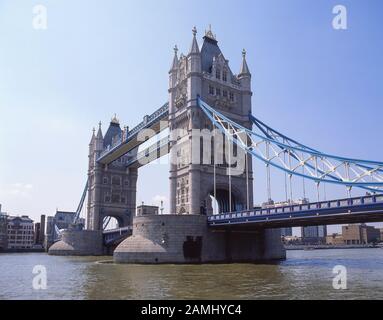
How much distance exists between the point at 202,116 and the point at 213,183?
29.6ft

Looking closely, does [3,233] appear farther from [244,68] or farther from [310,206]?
[310,206]

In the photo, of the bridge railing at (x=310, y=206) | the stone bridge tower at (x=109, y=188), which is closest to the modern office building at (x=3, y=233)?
the stone bridge tower at (x=109, y=188)

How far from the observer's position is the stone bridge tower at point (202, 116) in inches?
2090

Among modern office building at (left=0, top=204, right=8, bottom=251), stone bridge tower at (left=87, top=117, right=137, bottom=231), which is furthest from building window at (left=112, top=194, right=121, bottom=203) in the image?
modern office building at (left=0, top=204, right=8, bottom=251)

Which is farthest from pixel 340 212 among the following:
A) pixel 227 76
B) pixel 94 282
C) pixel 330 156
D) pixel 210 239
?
pixel 227 76

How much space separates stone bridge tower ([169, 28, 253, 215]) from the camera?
174ft

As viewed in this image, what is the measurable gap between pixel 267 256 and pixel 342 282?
2759 centimetres

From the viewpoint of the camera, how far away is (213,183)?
53.6 meters

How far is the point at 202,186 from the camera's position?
52.5 metres

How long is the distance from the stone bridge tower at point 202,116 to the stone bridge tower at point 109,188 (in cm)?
3826

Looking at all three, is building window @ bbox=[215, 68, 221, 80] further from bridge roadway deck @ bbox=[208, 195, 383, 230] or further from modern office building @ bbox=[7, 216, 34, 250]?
modern office building @ bbox=[7, 216, 34, 250]

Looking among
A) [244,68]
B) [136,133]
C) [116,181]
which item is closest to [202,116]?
[244,68]

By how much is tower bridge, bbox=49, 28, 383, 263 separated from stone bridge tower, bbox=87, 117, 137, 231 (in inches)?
514
